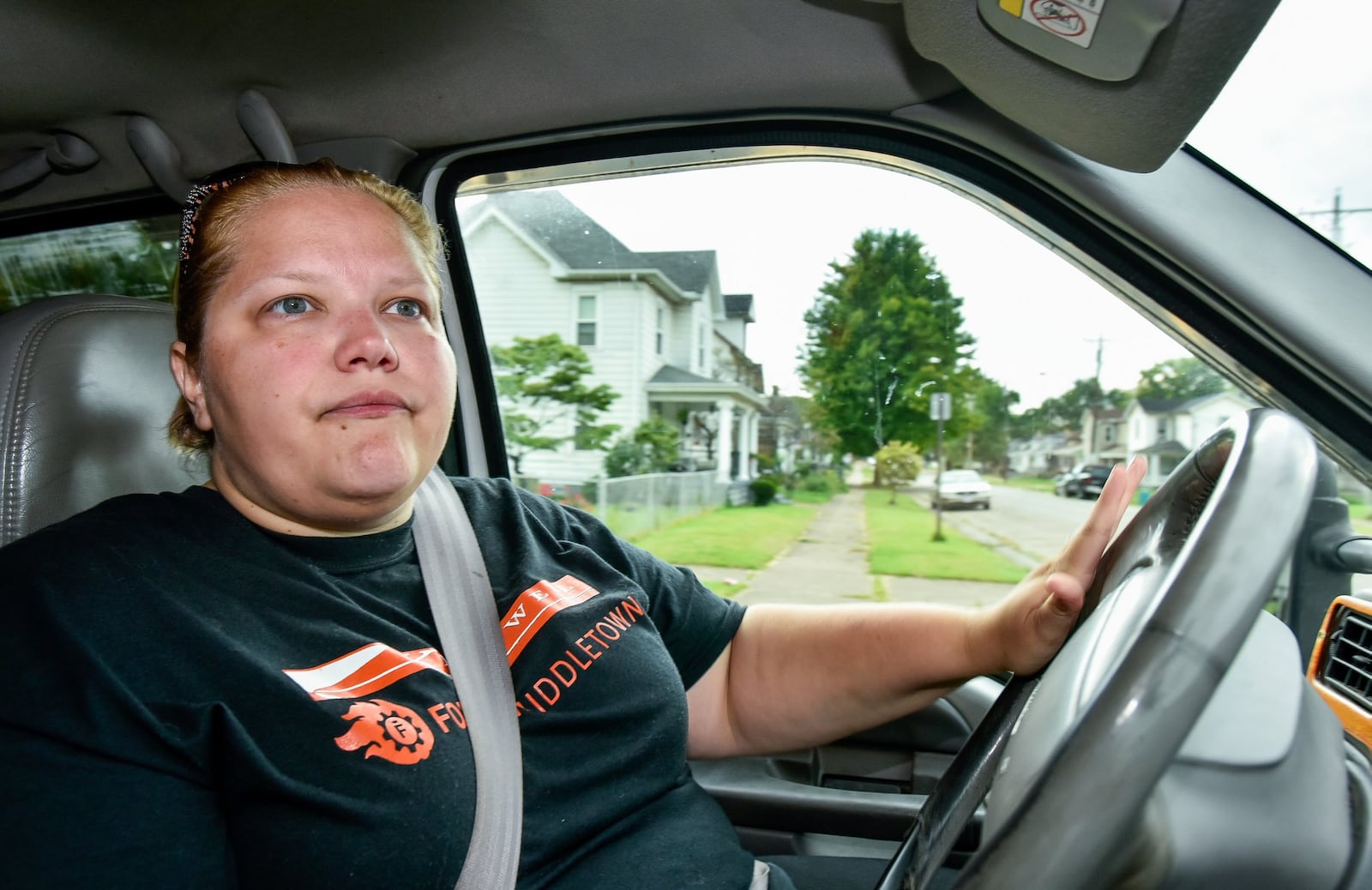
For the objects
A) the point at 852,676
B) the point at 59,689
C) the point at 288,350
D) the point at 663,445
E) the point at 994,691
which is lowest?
the point at 994,691

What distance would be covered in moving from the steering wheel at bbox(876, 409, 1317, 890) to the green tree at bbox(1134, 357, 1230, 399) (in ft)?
2.38

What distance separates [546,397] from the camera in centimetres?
231

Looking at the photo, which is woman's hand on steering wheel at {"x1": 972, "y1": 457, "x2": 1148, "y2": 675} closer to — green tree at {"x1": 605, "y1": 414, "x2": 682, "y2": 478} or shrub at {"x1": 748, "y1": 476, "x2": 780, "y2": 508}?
shrub at {"x1": 748, "y1": 476, "x2": 780, "y2": 508}

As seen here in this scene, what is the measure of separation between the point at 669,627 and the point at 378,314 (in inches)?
26.1

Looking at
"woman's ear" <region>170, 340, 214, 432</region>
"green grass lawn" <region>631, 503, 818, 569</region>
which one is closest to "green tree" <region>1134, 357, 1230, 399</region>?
"green grass lawn" <region>631, 503, 818, 569</region>

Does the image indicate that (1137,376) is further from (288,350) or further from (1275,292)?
(288,350)

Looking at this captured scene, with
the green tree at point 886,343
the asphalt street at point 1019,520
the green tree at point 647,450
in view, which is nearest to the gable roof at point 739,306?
the green tree at point 886,343

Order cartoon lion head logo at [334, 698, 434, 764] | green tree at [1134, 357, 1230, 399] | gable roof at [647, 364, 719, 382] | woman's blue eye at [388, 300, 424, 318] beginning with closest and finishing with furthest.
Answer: cartoon lion head logo at [334, 698, 434, 764] < woman's blue eye at [388, 300, 424, 318] < green tree at [1134, 357, 1230, 399] < gable roof at [647, 364, 719, 382]

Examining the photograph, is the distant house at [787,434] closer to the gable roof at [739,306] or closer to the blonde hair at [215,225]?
the gable roof at [739,306]

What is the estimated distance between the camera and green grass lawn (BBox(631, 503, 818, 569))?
215 cm

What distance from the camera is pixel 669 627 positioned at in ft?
4.75

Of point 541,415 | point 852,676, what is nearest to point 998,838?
point 852,676

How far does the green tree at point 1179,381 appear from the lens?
A: 1.42 meters

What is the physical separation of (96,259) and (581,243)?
1138mm
